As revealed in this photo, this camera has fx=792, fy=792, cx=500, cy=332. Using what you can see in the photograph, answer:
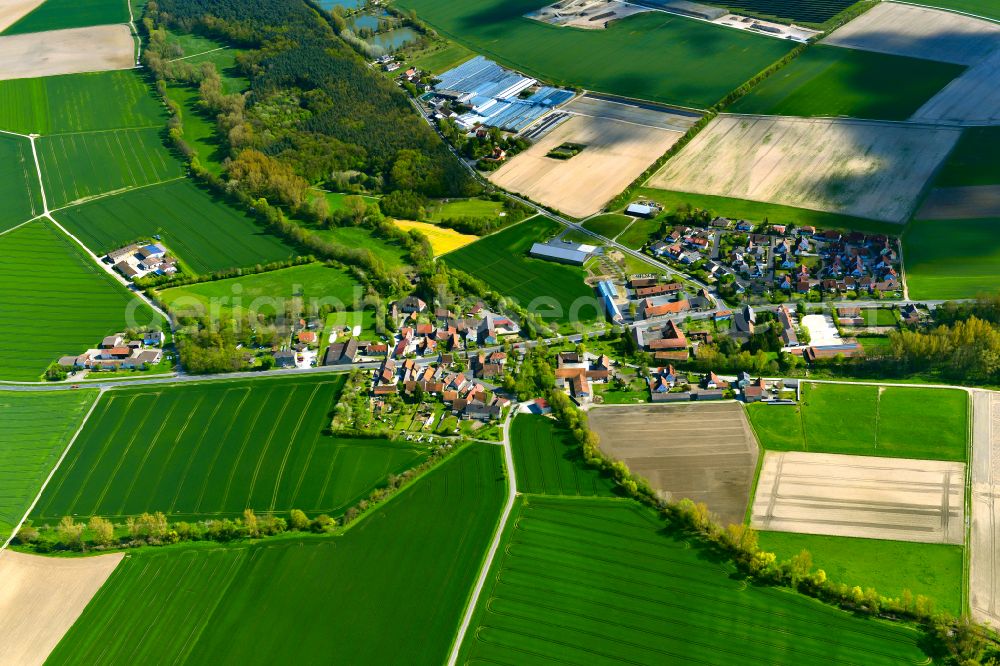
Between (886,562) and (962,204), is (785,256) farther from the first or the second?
(886,562)

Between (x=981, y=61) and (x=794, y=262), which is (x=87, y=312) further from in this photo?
(x=981, y=61)

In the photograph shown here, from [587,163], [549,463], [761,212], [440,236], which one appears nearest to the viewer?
[549,463]

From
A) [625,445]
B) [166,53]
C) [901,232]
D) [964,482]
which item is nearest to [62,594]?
[625,445]

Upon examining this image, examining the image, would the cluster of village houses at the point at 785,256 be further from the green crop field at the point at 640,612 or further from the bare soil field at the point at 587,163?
the green crop field at the point at 640,612

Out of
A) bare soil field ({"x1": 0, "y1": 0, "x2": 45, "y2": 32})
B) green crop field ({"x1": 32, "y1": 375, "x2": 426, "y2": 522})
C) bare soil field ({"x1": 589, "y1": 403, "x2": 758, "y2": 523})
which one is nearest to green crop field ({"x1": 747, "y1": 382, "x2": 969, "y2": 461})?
bare soil field ({"x1": 589, "y1": 403, "x2": 758, "y2": 523})

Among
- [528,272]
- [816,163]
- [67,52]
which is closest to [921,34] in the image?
[816,163]

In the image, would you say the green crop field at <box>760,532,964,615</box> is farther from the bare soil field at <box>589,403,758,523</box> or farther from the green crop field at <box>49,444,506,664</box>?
the green crop field at <box>49,444,506,664</box>

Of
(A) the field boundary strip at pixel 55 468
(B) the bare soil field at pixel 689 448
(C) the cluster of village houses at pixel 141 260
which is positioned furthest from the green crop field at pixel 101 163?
(B) the bare soil field at pixel 689 448

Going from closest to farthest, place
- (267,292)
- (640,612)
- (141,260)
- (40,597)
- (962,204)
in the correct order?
(640,612)
(40,597)
(267,292)
(962,204)
(141,260)

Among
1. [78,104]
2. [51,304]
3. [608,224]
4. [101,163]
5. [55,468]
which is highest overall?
[78,104]
